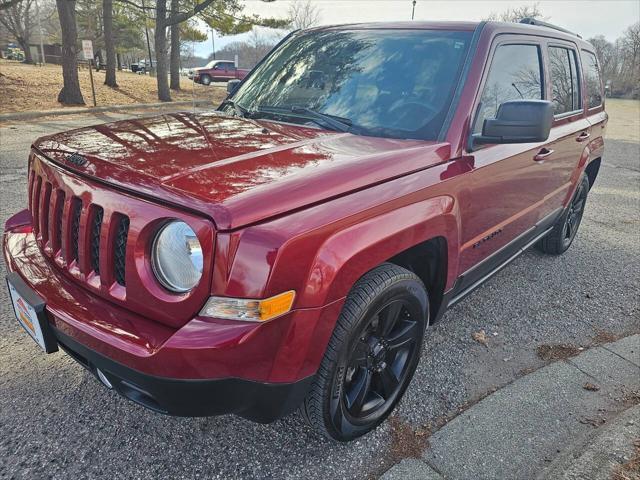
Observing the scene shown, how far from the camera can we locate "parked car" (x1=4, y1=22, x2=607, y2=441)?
1.55m

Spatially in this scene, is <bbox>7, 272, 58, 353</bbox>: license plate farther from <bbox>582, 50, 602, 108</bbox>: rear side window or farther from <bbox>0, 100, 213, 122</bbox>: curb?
<bbox>0, 100, 213, 122</bbox>: curb

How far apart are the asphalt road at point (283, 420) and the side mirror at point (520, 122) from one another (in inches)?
54.1

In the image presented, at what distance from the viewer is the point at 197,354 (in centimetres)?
150

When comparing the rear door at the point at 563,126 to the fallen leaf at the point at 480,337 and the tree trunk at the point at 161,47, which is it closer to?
the fallen leaf at the point at 480,337

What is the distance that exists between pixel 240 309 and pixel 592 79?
4380 mm

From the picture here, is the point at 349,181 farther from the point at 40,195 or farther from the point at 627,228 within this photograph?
the point at 627,228

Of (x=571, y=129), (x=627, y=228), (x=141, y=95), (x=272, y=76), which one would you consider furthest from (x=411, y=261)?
(x=141, y=95)

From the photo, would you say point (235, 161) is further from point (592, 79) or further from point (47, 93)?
point (47, 93)

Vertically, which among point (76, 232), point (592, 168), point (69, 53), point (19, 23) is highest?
point (19, 23)

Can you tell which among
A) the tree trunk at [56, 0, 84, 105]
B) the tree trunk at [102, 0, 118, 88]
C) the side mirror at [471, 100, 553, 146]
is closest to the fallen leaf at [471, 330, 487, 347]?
the side mirror at [471, 100, 553, 146]

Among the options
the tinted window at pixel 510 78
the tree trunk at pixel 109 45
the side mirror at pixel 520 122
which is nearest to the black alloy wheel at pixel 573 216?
the tinted window at pixel 510 78

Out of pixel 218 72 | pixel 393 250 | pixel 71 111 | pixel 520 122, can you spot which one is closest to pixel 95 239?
pixel 393 250

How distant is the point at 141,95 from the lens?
20.0m

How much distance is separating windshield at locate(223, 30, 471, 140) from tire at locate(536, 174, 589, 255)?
2.38 m
